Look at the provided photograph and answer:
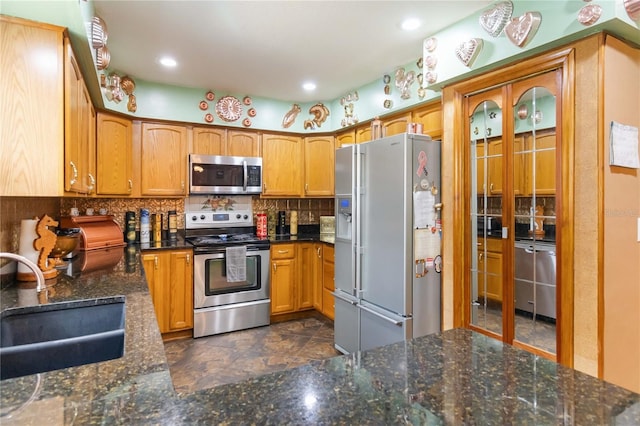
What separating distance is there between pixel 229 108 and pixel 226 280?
6.26 feet

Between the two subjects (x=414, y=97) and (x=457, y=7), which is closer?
(x=457, y=7)

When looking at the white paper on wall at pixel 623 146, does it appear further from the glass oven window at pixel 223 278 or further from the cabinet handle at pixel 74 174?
the glass oven window at pixel 223 278

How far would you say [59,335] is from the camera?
1464 millimetres

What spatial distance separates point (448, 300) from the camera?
8.00 feet

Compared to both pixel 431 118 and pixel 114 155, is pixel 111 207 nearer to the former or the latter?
pixel 114 155

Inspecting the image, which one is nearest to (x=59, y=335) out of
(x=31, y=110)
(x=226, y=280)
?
(x=31, y=110)

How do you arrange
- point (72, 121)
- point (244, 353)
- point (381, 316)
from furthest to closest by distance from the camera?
point (244, 353) → point (381, 316) → point (72, 121)

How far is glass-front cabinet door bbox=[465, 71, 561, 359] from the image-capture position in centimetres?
190

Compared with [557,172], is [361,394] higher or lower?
lower

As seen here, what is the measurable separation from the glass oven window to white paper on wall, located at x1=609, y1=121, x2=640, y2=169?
3.05 m

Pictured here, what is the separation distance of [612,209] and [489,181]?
648mm

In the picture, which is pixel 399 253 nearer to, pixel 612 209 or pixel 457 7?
pixel 612 209

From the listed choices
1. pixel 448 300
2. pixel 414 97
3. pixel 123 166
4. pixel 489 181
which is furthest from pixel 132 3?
pixel 448 300

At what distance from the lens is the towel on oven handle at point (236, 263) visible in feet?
11.4
